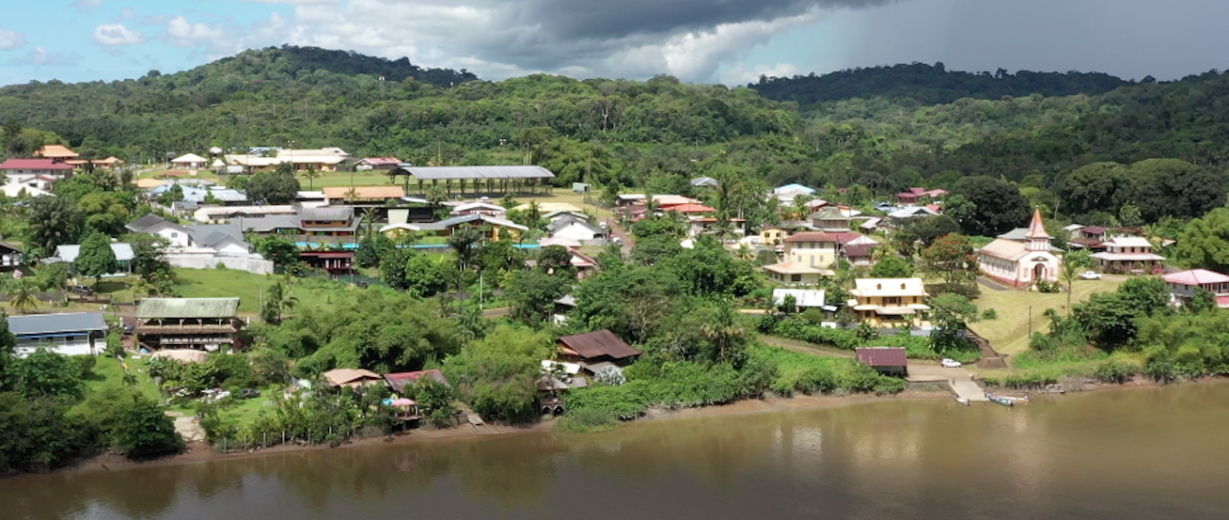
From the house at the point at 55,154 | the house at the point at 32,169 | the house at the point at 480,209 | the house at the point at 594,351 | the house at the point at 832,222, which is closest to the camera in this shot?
the house at the point at 594,351

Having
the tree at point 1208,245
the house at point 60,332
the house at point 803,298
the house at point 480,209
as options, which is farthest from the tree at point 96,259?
the tree at point 1208,245

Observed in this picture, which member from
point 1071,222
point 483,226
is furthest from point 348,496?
point 1071,222

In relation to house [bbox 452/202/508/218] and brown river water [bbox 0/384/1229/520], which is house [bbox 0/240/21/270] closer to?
brown river water [bbox 0/384/1229/520]

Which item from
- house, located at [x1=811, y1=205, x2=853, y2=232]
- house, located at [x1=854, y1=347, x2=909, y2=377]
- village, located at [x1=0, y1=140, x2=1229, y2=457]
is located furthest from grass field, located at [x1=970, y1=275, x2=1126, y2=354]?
house, located at [x1=811, y1=205, x2=853, y2=232]

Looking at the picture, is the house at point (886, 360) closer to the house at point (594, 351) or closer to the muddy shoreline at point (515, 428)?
the muddy shoreline at point (515, 428)

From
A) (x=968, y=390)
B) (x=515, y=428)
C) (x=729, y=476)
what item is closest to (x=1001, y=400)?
(x=968, y=390)
